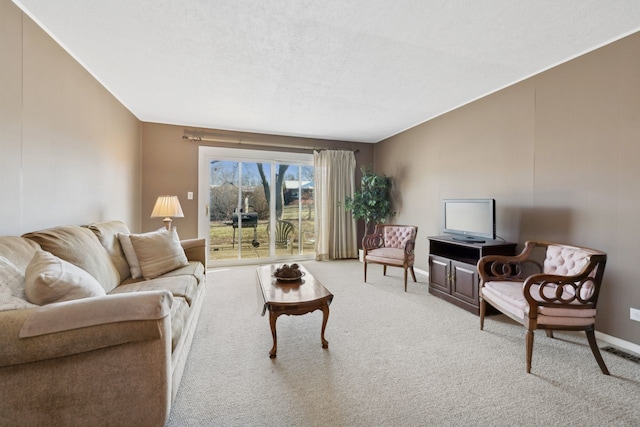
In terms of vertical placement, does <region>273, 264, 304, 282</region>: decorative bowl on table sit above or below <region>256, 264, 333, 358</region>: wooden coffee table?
above

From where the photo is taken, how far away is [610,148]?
2227mm

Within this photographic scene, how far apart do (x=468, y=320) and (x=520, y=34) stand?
101 inches

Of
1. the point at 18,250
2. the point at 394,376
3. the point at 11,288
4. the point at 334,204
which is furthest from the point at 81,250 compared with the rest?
the point at 334,204

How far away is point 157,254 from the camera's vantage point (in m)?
2.53

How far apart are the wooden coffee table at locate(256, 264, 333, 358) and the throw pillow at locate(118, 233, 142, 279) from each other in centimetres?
114

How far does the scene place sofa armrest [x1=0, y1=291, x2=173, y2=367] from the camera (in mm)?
989

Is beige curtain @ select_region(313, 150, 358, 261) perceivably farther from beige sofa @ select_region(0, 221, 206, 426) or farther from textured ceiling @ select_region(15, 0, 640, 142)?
beige sofa @ select_region(0, 221, 206, 426)

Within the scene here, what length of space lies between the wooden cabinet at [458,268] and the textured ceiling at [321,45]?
1.82 metres

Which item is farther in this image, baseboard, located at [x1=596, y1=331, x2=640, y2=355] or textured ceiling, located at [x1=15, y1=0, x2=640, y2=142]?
baseboard, located at [x1=596, y1=331, x2=640, y2=355]

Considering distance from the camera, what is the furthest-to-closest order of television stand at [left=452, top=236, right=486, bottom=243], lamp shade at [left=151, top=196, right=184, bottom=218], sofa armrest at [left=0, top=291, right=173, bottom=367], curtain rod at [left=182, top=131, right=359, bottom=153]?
curtain rod at [left=182, top=131, right=359, bottom=153] < lamp shade at [left=151, top=196, right=184, bottom=218] < television stand at [left=452, top=236, right=486, bottom=243] < sofa armrest at [left=0, top=291, right=173, bottom=367]

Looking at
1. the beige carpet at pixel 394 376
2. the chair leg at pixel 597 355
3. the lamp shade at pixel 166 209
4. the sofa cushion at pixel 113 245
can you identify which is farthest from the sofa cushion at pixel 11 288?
the chair leg at pixel 597 355

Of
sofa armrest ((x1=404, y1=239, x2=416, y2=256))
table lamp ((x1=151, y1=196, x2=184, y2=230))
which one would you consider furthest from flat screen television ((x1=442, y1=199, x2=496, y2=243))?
table lamp ((x1=151, y1=196, x2=184, y2=230))

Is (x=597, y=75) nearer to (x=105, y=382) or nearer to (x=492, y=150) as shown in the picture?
(x=492, y=150)

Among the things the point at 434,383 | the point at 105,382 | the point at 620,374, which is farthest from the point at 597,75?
the point at 105,382
